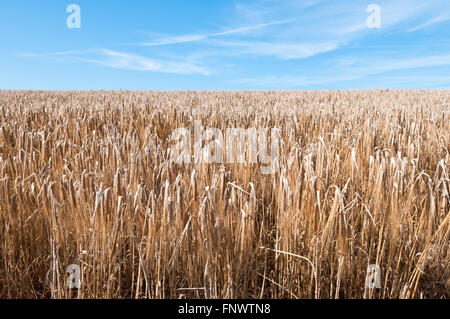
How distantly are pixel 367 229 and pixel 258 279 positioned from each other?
510 millimetres

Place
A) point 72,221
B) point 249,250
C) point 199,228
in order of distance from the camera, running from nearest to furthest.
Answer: point 199,228 → point 249,250 → point 72,221

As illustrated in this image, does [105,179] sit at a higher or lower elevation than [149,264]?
higher

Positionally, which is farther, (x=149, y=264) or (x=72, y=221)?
(x=72, y=221)

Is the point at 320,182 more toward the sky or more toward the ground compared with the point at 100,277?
more toward the sky

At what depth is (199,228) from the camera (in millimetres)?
1108

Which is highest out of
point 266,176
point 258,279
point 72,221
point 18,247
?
point 266,176

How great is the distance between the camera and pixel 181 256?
121 centimetres
